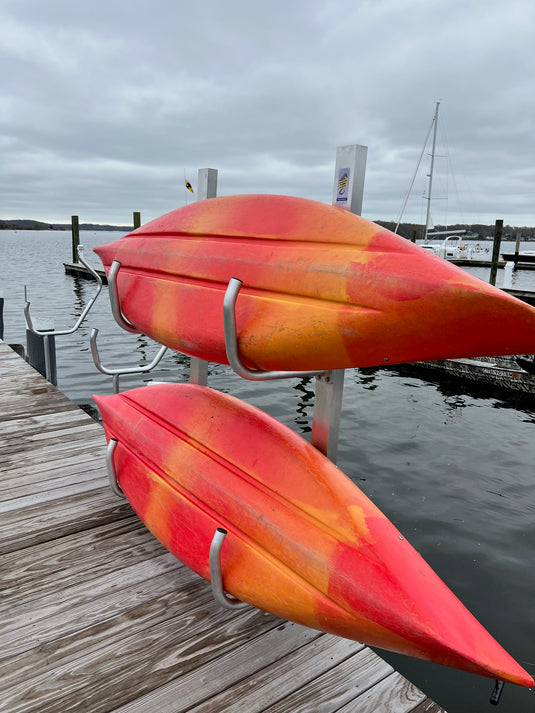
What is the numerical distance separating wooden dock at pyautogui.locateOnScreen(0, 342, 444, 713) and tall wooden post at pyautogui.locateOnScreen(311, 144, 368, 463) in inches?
25.3

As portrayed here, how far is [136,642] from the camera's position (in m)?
1.55

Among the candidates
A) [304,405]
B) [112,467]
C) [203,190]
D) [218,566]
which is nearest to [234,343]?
[218,566]

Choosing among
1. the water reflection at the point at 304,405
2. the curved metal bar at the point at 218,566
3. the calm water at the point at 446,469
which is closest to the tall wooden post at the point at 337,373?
the curved metal bar at the point at 218,566

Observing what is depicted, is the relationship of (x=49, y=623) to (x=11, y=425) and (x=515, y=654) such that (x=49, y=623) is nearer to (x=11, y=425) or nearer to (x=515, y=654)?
(x=11, y=425)

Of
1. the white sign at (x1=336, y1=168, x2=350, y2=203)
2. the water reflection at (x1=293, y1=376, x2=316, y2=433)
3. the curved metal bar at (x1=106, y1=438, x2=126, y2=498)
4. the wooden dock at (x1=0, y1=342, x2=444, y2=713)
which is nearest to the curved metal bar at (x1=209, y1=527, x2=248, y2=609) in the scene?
the wooden dock at (x1=0, y1=342, x2=444, y2=713)

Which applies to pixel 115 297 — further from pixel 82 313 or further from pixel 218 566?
pixel 82 313

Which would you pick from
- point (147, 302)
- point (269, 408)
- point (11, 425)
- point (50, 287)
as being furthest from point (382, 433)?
point (50, 287)

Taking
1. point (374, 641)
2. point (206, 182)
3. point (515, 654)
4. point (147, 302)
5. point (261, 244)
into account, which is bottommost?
point (515, 654)

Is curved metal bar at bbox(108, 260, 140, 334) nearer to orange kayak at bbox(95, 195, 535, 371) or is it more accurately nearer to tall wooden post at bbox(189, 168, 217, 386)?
orange kayak at bbox(95, 195, 535, 371)

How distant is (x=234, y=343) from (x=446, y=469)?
4418mm

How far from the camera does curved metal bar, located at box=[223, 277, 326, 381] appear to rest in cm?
138

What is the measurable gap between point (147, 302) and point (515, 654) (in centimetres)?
289

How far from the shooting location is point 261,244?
1.54 metres

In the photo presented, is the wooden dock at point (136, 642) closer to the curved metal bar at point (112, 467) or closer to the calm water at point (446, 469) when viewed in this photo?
the curved metal bar at point (112, 467)
